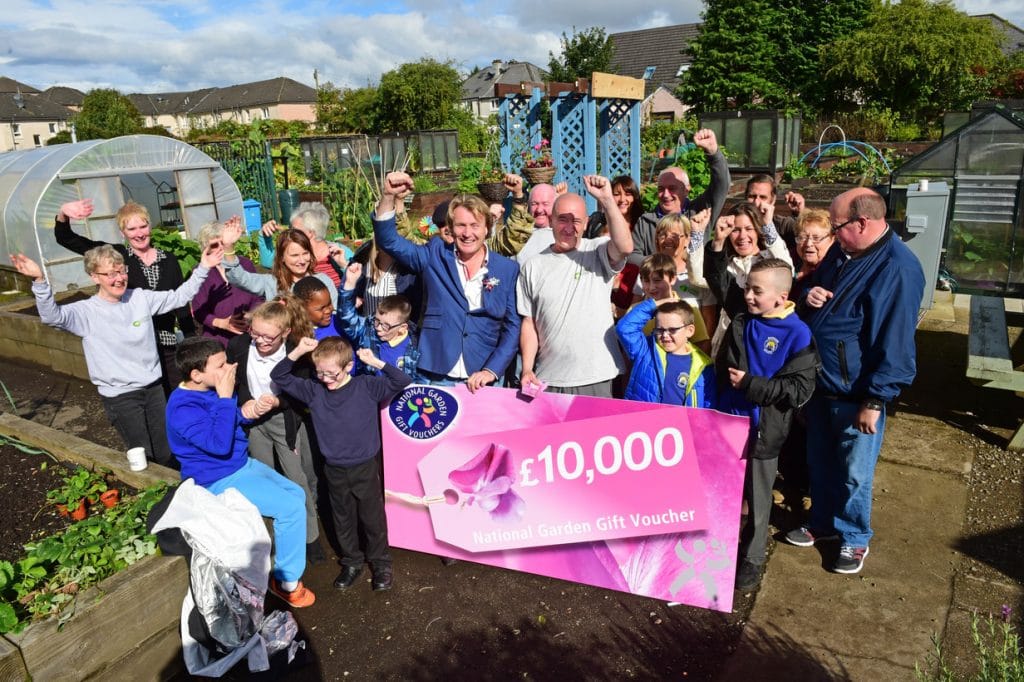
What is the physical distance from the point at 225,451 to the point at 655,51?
7169cm

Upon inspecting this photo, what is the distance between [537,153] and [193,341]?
367 inches

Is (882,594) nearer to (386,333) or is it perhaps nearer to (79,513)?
(386,333)

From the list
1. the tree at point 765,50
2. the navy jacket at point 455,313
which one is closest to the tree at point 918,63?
the tree at point 765,50

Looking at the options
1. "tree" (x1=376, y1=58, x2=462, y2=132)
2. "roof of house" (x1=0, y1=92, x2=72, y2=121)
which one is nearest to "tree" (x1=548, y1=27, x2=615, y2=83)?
"tree" (x1=376, y1=58, x2=462, y2=132)

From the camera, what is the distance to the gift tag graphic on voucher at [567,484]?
11.8 feet

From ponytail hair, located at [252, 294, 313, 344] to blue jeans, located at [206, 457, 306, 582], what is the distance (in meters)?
0.77

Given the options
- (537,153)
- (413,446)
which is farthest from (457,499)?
(537,153)

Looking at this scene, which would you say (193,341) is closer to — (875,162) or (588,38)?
(875,162)

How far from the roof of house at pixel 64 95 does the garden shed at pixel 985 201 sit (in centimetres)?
12215

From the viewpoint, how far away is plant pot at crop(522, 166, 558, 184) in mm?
11047

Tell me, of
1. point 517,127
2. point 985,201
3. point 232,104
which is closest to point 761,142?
point 517,127

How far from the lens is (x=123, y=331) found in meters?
4.56

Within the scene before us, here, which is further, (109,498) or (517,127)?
(517,127)

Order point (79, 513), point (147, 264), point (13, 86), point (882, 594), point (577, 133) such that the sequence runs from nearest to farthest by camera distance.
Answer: point (882, 594)
point (79, 513)
point (147, 264)
point (577, 133)
point (13, 86)
